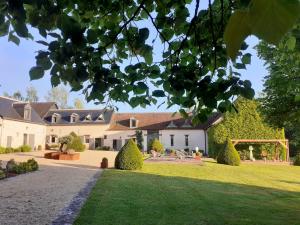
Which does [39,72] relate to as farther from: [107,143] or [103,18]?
[107,143]

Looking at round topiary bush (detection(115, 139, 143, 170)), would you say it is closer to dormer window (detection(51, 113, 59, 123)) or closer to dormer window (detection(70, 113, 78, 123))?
dormer window (detection(70, 113, 78, 123))

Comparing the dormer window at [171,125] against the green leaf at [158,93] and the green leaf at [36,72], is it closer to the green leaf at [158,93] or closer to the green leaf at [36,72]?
the green leaf at [158,93]

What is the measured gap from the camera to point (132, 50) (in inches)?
127

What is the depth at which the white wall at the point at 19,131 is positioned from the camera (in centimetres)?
3383

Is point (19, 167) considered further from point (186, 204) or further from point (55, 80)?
point (55, 80)

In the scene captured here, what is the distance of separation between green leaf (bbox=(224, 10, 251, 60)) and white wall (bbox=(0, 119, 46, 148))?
35828 mm

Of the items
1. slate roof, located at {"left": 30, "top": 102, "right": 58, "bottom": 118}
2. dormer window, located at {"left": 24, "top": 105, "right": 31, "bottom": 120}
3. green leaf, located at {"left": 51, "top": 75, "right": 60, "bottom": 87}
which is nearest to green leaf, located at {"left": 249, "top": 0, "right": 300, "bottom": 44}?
green leaf, located at {"left": 51, "top": 75, "right": 60, "bottom": 87}

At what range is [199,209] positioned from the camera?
8758 millimetres

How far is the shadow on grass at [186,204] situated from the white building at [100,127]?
1060 inches

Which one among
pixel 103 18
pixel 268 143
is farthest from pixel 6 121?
pixel 103 18

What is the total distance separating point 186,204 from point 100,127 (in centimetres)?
3669

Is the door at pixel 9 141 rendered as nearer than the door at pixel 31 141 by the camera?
Yes

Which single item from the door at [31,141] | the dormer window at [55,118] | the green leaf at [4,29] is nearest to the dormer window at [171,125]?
the dormer window at [55,118]

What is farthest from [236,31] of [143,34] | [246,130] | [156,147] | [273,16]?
[156,147]
